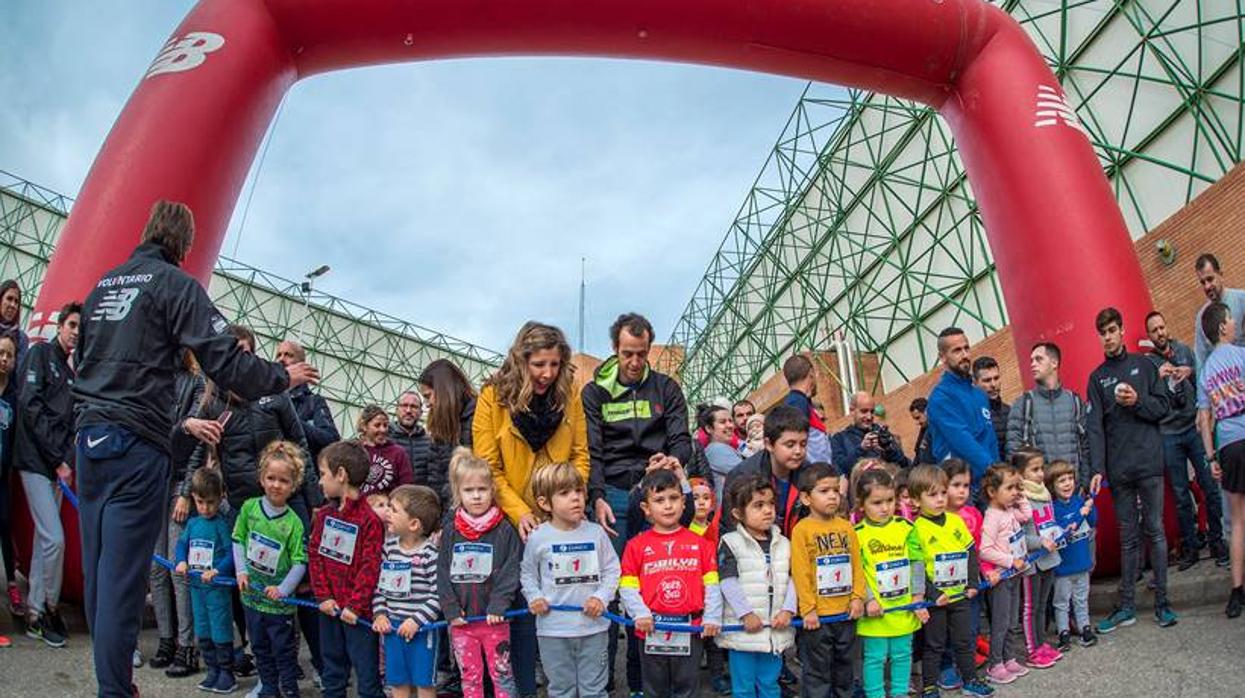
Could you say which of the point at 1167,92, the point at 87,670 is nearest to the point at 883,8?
the point at 1167,92

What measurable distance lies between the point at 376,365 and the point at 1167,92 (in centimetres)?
3338

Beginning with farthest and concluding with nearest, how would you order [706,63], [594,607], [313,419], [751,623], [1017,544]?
[706,63], [313,419], [1017,544], [751,623], [594,607]

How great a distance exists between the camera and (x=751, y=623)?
3568 mm

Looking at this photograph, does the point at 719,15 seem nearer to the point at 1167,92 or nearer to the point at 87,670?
the point at 87,670

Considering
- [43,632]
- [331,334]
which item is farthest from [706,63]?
[331,334]

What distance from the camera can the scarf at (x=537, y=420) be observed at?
12.8 feet

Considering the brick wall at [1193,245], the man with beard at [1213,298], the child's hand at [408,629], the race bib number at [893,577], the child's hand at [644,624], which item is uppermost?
the brick wall at [1193,245]

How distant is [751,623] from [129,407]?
257 centimetres

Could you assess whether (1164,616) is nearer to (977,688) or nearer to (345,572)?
(977,688)

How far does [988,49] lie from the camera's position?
6930mm

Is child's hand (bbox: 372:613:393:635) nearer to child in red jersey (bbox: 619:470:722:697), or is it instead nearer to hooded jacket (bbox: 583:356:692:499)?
child in red jersey (bbox: 619:470:722:697)

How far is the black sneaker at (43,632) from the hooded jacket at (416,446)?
1.96m

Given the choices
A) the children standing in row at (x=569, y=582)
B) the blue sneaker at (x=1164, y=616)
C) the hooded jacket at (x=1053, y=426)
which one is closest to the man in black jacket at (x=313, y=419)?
the children standing in row at (x=569, y=582)

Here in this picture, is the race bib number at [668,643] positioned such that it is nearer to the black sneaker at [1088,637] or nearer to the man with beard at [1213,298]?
the black sneaker at [1088,637]
